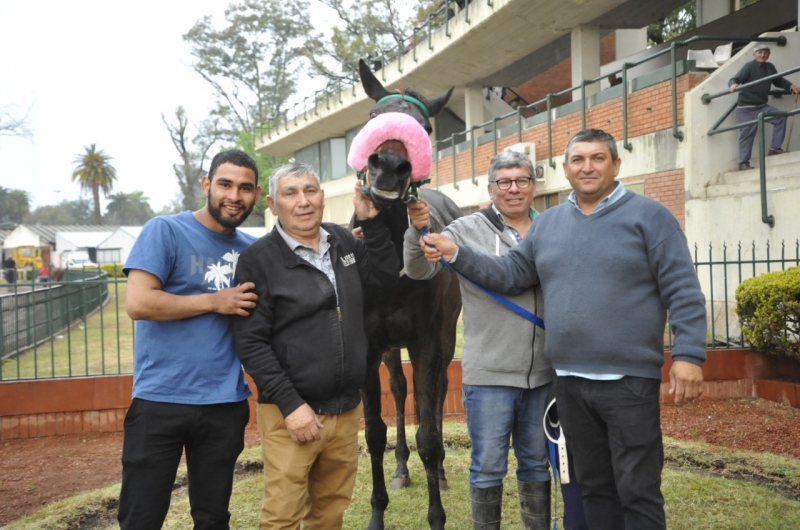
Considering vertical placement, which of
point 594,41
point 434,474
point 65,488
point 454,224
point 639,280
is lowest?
point 65,488

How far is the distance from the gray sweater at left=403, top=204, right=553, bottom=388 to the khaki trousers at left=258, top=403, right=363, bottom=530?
2.05 ft

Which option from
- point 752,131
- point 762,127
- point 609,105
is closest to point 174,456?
point 762,127

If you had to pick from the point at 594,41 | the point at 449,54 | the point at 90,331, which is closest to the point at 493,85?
the point at 449,54

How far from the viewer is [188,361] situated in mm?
2805

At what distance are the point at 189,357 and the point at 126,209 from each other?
A: 12030 centimetres

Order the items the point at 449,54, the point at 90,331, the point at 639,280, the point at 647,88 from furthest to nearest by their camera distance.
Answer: the point at 449,54 < the point at 90,331 < the point at 647,88 < the point at 639,280

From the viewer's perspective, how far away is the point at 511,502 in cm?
448

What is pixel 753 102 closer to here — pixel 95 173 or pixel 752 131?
pixel 752 131

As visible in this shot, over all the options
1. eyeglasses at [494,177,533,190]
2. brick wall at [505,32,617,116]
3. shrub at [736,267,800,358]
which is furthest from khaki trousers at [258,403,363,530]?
brick wall at [505,32,617,116]

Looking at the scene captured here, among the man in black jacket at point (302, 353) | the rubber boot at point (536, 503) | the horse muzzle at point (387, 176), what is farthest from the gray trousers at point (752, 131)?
the horse muzzle at point (387, 176)

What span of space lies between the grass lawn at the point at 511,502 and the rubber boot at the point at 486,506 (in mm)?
909

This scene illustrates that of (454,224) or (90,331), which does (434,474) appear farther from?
(90,331)

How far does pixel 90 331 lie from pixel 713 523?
1260 cm

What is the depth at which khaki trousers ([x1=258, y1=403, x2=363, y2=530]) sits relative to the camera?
2.81 metres
